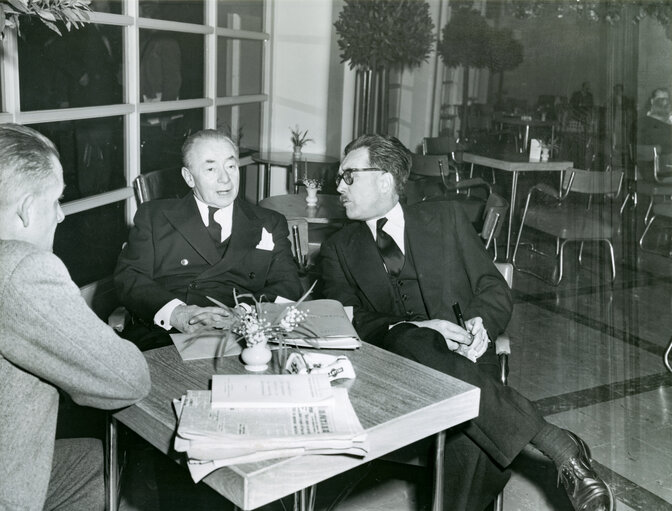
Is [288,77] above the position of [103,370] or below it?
above

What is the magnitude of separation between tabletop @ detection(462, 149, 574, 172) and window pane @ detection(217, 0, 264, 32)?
7.95 ft

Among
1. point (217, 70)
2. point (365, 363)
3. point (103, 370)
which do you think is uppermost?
point (217, 70)

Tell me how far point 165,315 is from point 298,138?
4.62m

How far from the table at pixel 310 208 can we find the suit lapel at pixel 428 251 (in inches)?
52.3

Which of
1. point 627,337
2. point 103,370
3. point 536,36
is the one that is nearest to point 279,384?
point 103,370

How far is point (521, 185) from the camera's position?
30.3 ft

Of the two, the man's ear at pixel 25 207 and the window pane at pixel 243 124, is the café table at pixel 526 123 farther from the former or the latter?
the man's ear at pixel 25 207

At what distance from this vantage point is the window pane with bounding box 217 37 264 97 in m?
6.25

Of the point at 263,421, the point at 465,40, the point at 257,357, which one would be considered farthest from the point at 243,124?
the point at 263,421

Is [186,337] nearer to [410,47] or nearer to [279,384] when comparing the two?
[279,384]

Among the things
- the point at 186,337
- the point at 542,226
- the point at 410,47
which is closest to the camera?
the point at 186,337

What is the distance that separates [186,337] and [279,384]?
50 centimetres

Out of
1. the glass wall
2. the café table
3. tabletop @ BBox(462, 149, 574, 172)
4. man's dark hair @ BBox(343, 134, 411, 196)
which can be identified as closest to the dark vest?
man's dark hair @ BBox(343, 134, 411, 196)

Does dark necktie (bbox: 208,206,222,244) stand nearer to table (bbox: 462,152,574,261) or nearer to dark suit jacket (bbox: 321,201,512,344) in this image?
dark suit jacket (bbox: 321,201,512,344)
